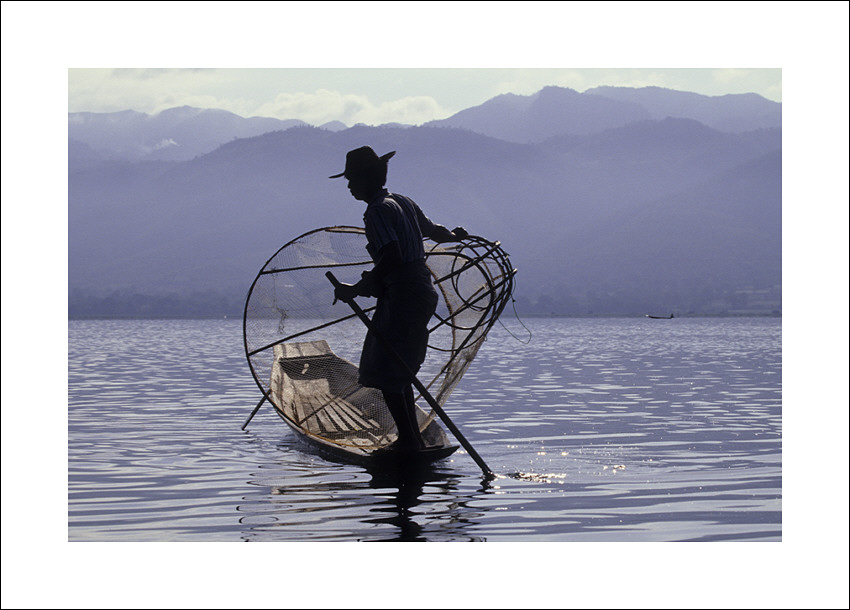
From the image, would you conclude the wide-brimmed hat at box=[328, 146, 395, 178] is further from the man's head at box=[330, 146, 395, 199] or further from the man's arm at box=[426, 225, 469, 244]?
the man's arm at box=[426, 225, 469, 244]

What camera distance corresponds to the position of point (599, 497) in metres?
7.23

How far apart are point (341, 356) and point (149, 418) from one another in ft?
8.90

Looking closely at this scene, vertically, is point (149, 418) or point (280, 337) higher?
point (280, 337)

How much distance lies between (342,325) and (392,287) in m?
2.85

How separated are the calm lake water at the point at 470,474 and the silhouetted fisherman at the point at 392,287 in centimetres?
70

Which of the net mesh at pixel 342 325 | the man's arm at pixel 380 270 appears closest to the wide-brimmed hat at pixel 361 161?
the man's arm at pixel 380 270

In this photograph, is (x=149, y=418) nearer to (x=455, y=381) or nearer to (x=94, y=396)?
(x=94, y=396)

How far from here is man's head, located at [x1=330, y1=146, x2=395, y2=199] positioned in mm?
7953

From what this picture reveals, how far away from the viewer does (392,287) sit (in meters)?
8.02

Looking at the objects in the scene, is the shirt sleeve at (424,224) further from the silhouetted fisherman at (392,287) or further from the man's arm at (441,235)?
the silhouetted fisherman at (392,287)

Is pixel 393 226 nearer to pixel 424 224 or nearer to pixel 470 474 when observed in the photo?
pixel 424 224

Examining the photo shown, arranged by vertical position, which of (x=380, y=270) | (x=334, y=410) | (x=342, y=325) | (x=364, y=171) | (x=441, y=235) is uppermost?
(x=364, y=171)

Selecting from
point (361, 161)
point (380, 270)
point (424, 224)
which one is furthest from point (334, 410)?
point (361, 161)
